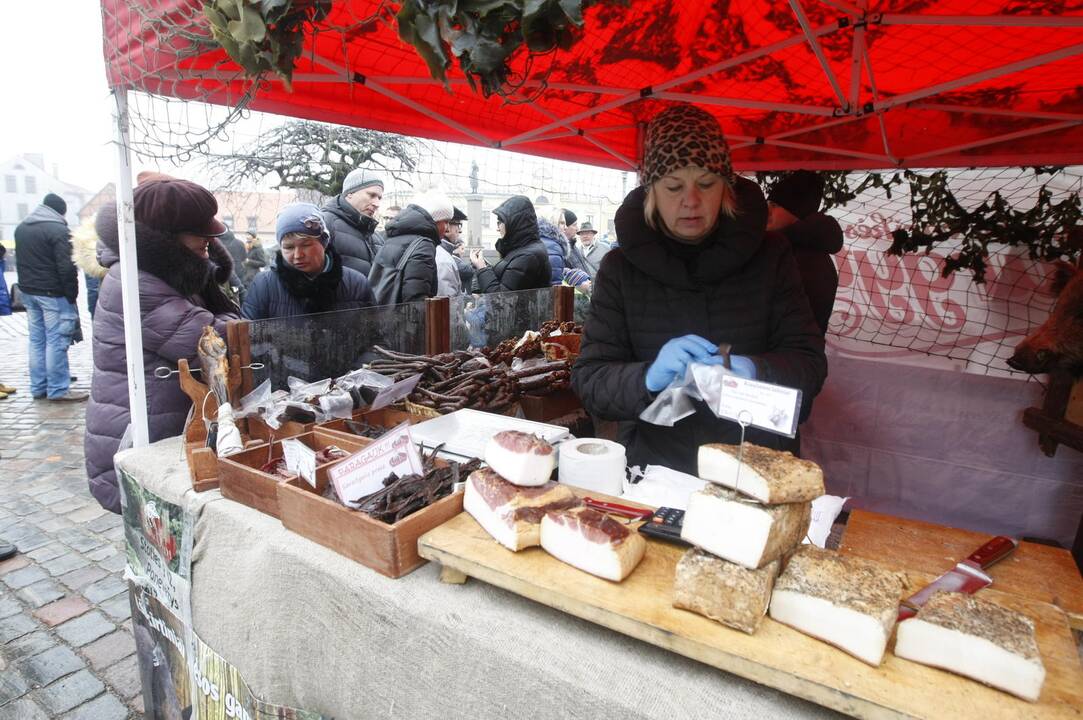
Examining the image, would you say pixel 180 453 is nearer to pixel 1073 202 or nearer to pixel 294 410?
pixel 294 410

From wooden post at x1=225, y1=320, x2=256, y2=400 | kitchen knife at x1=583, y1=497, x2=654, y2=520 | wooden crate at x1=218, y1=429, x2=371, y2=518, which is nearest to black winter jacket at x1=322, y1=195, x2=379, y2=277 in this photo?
wooden post at x1=225, y1=320, x2=256, y2=400

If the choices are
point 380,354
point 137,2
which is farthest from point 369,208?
point 137,2

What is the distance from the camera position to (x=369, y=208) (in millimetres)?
5383

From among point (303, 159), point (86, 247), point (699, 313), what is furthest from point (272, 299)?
point (303, 159)

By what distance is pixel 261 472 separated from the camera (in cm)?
192

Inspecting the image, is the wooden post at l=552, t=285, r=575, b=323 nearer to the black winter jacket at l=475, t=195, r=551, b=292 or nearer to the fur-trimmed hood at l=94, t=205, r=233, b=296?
the black winter jacket at l=475, t=195, r=551, b=292

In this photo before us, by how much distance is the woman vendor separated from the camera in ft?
7.06

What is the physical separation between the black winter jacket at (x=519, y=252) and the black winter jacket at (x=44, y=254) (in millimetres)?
6074

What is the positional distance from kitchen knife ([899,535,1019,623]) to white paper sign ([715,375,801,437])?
0.46 m

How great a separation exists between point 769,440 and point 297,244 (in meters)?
2.72

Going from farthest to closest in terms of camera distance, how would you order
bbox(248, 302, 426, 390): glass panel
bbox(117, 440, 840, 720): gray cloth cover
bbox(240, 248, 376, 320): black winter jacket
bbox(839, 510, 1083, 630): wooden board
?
bbox(240, 248, 376, 320): black winter jacket, bbox(248, 302, 426, 390): glass panel, bbox(839, 510, 1083, 630): wooden board, bbox(117, 440, 840, 720): gray cloth cover

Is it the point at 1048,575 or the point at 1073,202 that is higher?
the point at 1073,202

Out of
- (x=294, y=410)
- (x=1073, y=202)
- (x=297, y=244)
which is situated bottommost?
(x=294, y=410)

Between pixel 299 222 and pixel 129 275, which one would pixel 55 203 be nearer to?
pixel 299 222
